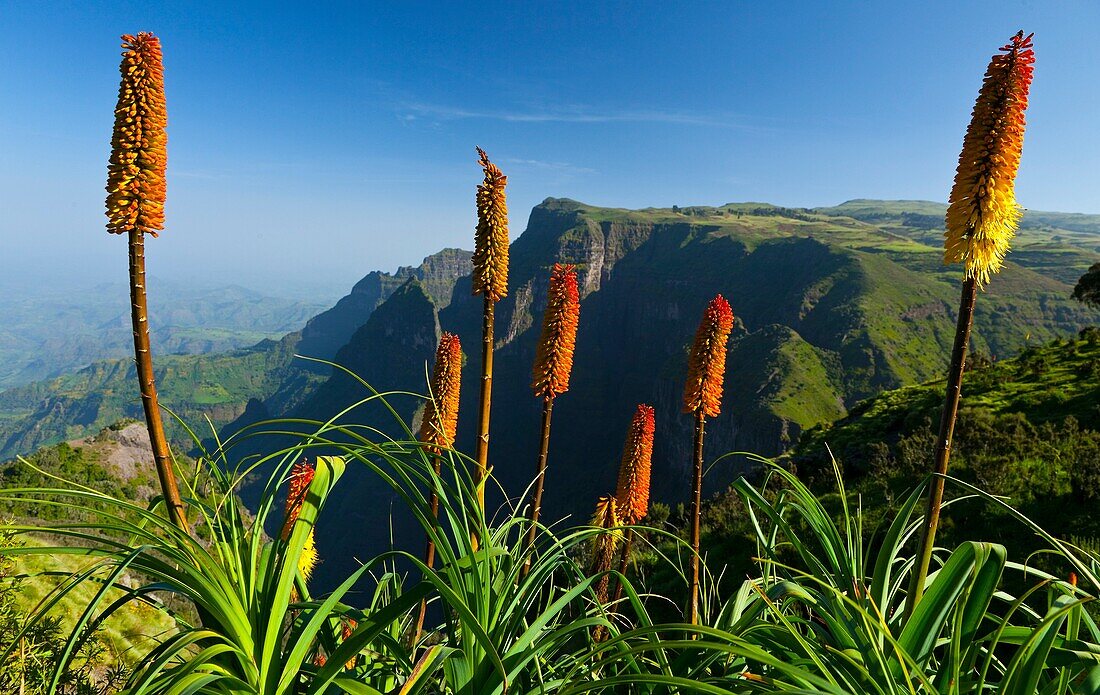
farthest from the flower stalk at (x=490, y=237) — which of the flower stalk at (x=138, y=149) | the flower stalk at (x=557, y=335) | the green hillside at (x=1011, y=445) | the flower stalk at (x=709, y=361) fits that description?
the green hillside at (x=1011, y=445)

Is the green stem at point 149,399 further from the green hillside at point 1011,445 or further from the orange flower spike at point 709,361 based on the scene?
the green hillside at point 1011,445

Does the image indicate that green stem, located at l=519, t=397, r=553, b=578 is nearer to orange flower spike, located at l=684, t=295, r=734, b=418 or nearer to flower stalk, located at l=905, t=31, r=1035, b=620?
orange flower spike, located at l=684, t=295, r=734, b=418

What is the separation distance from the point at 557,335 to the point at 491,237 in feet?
6.51

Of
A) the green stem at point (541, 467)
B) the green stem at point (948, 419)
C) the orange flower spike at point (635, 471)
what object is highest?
the green stem at point (948, 419)

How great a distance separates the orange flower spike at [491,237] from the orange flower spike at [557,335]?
130 cm

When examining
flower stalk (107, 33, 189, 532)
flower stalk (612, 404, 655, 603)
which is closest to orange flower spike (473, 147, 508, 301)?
flower stalk (107, 33, 189, 532)

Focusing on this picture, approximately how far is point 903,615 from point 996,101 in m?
3.69

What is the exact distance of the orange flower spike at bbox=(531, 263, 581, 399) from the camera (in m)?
7.07

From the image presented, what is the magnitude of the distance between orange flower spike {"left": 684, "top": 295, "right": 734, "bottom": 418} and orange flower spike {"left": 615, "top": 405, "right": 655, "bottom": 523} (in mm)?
1242

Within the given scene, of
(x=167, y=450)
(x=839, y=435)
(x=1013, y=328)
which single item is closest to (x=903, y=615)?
(x=167, y=450)

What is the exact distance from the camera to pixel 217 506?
9.43ft

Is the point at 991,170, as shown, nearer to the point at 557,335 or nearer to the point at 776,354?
the point at 557,335

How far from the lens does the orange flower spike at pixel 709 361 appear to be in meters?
7.80

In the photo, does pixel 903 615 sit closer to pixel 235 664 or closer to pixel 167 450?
pixel 235 664
